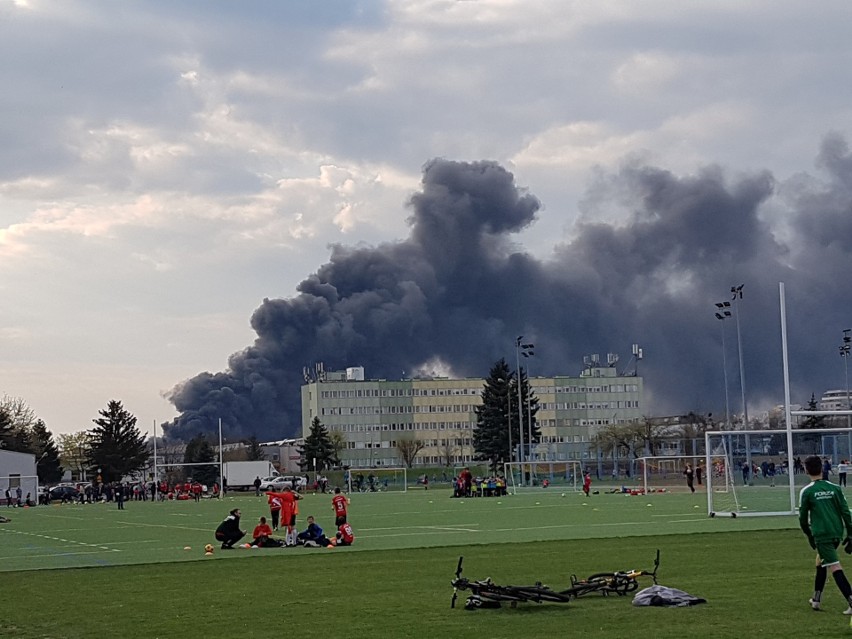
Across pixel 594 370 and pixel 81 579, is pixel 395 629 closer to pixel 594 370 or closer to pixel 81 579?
pixel 81 579

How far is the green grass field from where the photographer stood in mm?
14664

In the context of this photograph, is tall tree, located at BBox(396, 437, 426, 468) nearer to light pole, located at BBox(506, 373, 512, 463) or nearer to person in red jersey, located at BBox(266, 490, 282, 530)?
light pole, located at BBox(506, 373, 512, 463)

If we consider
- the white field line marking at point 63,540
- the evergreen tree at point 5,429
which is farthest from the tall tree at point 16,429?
the white field line marking at point 63,540

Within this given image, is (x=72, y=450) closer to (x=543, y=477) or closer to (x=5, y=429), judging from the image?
(x=5, y=429)

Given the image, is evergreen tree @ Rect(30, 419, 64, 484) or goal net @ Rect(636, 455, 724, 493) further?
evergreen tree @ Rect(30, 419, 64, 484)

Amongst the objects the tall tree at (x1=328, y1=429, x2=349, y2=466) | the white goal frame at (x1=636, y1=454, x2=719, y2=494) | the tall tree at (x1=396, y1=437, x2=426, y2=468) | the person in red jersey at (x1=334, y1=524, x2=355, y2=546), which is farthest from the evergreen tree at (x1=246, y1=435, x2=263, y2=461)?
the person in red jersey at (x1=334, y1=524, x2=355, y2=546)

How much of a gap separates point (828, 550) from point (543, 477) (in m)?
88.2

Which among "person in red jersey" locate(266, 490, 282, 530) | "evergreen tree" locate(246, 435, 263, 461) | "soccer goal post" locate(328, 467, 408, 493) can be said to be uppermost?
"evergreen tree" locate(246, 435, 263, 461)

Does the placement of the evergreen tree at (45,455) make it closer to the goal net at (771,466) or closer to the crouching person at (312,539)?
the goal net at (771,466)

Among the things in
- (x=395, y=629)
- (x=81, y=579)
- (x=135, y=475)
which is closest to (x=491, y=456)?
(x=135, y=475)

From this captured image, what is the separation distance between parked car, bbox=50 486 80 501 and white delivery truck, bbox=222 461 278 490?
A: 14798 millimetres

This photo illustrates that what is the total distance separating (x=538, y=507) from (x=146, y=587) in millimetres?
35333

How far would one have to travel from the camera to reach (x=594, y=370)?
191 meters

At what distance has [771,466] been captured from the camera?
152 ft
